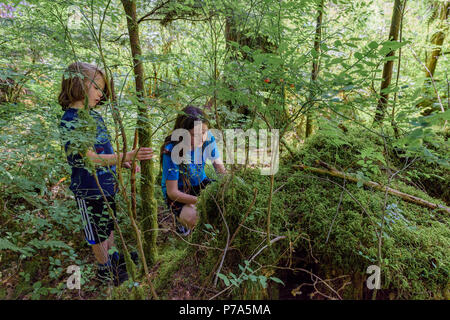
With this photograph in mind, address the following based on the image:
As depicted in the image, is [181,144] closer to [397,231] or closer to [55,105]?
[55,105]

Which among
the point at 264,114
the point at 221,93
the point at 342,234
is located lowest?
the point at 342,234

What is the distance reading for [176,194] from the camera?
261 centimetres

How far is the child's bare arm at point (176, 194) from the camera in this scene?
2.59 metres

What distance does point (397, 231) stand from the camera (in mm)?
1857

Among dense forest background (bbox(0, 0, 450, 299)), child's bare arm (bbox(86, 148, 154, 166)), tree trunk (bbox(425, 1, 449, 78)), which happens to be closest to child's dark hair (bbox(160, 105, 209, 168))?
dense forest background (bbox(0, 0, 450, 299))

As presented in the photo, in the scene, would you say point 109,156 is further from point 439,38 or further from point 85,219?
point 439,38

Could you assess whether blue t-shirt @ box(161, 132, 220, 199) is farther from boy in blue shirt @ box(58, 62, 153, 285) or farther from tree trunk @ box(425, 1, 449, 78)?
tree trunk @ box(425, 1, 449, 78)

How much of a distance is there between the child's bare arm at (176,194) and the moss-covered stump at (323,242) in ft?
1.42

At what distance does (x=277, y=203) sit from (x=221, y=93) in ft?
3.78

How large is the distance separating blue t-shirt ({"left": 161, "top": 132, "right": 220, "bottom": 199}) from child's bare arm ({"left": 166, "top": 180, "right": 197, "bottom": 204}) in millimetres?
61

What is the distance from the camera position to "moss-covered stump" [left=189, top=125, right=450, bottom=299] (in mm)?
1624

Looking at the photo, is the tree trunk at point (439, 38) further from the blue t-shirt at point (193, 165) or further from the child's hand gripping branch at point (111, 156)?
the child's hand gripping branch at point (111, 156)

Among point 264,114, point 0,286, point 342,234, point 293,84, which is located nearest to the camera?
point 293,84
